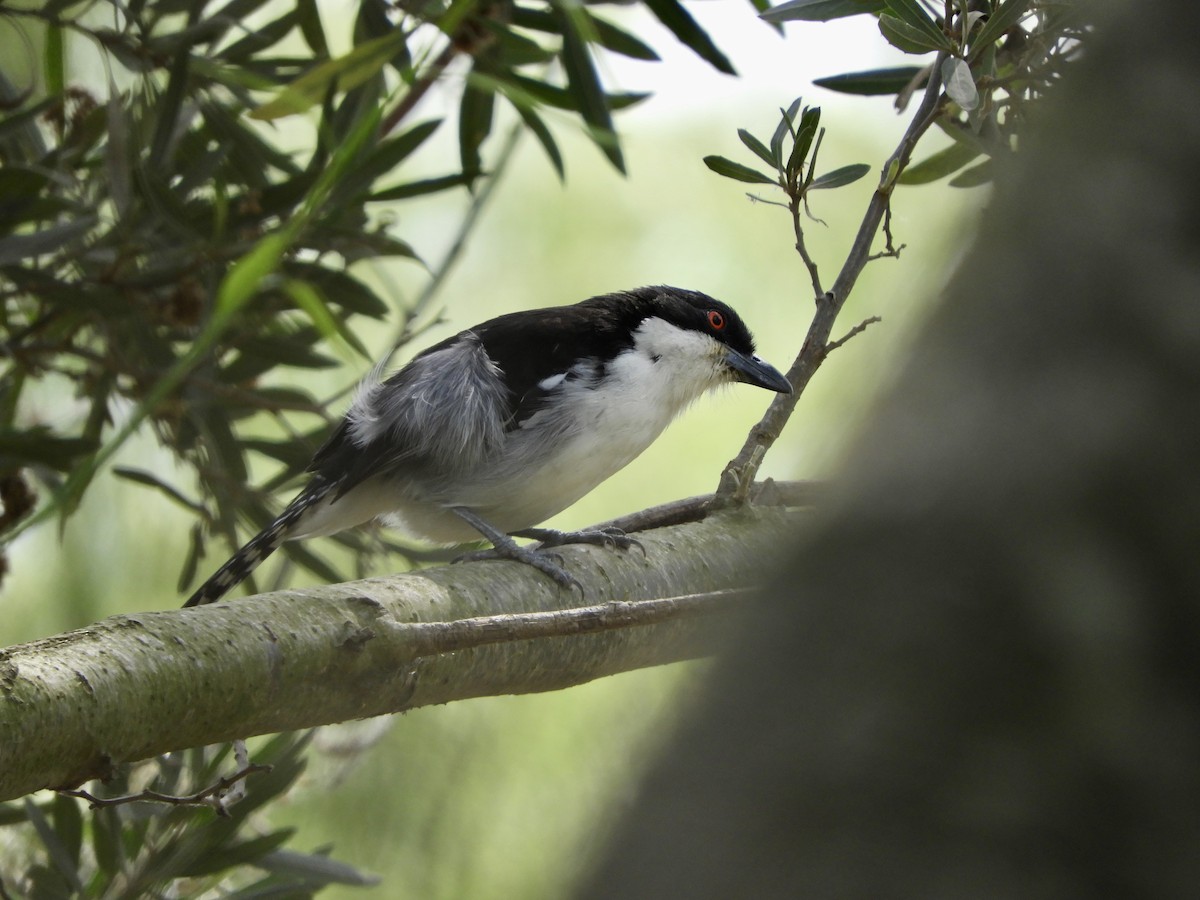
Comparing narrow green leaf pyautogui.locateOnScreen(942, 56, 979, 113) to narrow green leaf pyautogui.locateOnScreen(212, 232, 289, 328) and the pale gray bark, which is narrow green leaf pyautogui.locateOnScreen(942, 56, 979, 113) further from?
the pale gray bark

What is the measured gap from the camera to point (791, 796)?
1.58 feet

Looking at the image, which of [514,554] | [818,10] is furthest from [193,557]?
[818,10]

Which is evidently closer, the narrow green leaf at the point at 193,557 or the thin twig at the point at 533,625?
the thin twig at the point at 533,625

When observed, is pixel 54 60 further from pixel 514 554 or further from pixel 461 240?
pixel 514 554

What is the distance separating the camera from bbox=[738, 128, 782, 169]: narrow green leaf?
2.35 m

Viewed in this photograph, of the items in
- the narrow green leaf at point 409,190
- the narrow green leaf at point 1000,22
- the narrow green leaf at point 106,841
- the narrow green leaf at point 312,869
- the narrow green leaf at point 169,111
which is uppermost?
the narrow green leaf at point 169,111

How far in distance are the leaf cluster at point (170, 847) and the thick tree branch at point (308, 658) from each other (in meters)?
0.84

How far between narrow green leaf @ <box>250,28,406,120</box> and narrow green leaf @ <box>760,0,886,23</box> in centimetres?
80

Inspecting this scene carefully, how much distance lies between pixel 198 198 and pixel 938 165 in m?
1.86

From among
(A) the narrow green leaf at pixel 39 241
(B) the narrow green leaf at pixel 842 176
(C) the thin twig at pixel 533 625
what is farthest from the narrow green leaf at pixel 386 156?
(C) the thin twig at pixel 533 625

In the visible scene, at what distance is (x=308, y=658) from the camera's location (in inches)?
66.7

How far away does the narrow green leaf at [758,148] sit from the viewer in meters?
2.35

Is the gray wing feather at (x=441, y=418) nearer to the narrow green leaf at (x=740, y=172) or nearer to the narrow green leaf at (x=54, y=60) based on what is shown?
the narrow green leaf at (x=54, y=60)

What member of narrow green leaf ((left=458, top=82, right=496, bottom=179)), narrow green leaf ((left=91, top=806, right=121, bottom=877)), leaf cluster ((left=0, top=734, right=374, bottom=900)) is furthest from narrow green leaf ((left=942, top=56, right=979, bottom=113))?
narrow green leaf ((left=91, top=806, right=121, bottom=877))
